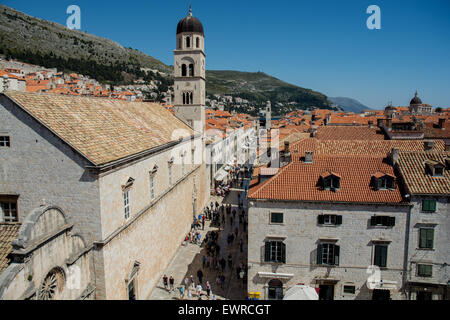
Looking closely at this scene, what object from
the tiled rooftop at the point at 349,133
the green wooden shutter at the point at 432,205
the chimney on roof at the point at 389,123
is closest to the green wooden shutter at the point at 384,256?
the green wooden shutter at the point at 432,205

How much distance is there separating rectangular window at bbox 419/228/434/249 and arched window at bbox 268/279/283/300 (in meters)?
9.25

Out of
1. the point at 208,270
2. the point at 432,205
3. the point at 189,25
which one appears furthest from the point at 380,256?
the point at 189,25

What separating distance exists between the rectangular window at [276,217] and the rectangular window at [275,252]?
142 cm

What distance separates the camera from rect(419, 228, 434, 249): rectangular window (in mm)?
20000

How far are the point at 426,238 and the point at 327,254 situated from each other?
6114mm

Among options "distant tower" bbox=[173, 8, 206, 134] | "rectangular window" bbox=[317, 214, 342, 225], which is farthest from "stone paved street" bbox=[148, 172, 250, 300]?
"distant tower" bbox=[173, 8, 206, 134]

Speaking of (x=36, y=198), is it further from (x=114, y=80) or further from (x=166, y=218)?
(x=114, y=80)

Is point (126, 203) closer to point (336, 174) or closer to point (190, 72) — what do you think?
point (336, 174)

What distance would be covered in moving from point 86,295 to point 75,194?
5.08m

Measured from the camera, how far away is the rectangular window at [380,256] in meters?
20.5

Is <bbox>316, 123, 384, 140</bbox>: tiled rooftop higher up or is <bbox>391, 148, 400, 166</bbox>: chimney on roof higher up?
<bbox>316, 123, 384, 140</bbox>: tiled rooftop

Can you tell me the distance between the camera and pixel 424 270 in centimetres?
2025

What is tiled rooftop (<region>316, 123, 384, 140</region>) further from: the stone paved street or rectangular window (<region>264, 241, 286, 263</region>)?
rectangular window (<region>264, 241, 286, 263</region>)
